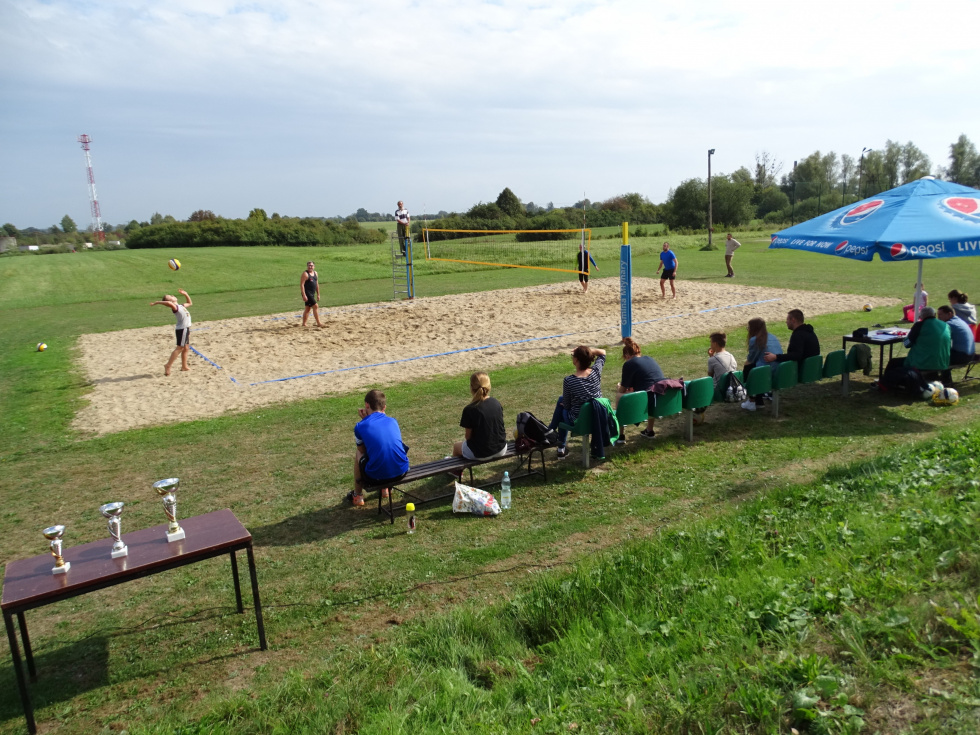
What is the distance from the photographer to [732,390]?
8234 millimetres

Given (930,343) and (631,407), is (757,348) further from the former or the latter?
(631,407)

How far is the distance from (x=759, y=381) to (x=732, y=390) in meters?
0.34

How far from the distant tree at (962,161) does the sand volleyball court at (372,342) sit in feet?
254

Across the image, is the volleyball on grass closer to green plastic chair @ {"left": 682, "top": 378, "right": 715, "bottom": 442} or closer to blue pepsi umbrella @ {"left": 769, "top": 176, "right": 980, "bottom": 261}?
Answer: blue pepsi umbrella @ {"left": 769, "top": 176, "right": 980, "bottom": 261}

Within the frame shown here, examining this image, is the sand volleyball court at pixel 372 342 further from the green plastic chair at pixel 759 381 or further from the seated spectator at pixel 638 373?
the seated spectator at pixel 638 373

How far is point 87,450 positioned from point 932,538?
9467 millimetres

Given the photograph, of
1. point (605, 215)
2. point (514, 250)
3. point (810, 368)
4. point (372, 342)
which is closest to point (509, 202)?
point (605, 215)

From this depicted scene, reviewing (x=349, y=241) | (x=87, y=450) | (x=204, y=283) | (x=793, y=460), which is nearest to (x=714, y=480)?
(x=793, y=460)

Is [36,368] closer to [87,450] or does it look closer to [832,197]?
[87,450]

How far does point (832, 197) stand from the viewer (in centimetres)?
6456

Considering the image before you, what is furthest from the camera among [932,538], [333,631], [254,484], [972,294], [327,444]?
[972,294]

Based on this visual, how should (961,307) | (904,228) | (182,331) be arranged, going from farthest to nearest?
1. (182,331)
2. (961,307)
3. (904,228)

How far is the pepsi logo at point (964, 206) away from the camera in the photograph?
8461 mm

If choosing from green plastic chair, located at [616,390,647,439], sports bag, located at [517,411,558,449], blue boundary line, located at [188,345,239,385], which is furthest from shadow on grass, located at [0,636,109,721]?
blue boundary line, located at [188,345,239,385]
